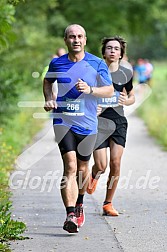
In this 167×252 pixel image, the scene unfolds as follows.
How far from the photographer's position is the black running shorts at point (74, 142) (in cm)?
845

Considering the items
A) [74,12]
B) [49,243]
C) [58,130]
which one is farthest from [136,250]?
[74,12]

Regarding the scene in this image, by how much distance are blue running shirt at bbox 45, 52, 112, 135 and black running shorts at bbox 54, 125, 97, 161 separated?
0.05 meters

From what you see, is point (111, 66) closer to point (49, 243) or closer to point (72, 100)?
point (72, 100)

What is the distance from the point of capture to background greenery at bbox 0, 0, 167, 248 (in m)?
13.8

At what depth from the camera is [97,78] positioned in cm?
859

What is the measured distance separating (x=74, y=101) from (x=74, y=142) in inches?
16.6

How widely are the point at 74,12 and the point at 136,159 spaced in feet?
99.1

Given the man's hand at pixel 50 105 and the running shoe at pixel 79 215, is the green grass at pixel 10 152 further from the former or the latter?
the man's hand at pixel 50 105

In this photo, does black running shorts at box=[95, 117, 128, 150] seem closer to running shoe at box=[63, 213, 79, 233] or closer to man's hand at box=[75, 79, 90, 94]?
man's hand at box=[75, 79, 90, 94]

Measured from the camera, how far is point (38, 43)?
115 ft

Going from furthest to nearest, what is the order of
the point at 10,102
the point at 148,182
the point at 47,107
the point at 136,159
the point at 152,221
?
the point at 10,102, the point at 136,159, the point at 148,182, the point at 152,221, the point at 47,107

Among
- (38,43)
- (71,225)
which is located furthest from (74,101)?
(38,43)

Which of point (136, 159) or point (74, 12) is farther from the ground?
point (136, 159)

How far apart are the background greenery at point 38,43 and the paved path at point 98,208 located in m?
0.34
